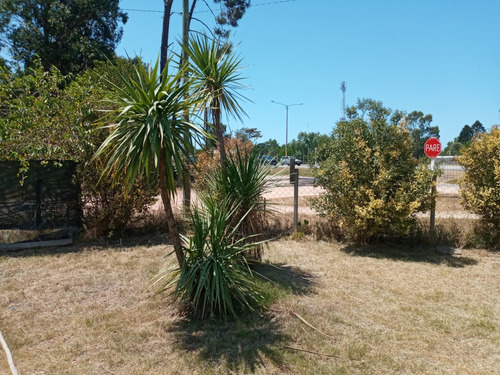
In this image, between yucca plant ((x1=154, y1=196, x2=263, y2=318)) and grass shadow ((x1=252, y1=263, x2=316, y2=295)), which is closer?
yucca plant ((x1=154, y1=196, x2=263, y2=318))

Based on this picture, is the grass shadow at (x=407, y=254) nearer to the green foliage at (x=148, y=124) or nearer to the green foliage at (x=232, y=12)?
the green foliage at (x=148, y=124)

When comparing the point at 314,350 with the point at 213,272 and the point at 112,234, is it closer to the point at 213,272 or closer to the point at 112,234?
the point at 213,272

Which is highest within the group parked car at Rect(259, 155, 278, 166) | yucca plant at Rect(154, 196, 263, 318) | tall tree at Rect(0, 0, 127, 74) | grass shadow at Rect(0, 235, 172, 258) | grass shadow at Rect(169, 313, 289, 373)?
tall tree at Rect(0, 0, 127, 74)

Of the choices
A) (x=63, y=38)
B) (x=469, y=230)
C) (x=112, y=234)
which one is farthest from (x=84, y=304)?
(x=63, y=38)

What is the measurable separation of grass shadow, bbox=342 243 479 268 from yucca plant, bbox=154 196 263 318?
3.33 m

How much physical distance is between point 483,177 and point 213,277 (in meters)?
5.66

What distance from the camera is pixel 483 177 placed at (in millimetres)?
7016

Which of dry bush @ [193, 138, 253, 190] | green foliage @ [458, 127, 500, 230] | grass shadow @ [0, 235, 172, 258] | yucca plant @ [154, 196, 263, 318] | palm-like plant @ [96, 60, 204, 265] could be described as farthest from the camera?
grass shadow @ [0, 235, 172, 258]

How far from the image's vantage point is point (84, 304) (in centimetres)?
462

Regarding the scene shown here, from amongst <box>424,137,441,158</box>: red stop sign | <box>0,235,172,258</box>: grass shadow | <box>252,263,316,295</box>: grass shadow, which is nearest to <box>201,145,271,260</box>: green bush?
<box>252,263,316,295</box>: grass shadow

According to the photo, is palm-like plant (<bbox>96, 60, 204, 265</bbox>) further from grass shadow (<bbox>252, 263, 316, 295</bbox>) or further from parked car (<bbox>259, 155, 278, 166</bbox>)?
grass shadow (<bbox>252, 263, 316, 295</bbox>)

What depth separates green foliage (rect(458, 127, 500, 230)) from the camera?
22.2ft

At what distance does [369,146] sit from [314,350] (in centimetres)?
462

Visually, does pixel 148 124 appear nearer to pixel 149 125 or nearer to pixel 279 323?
pixel 149 125
